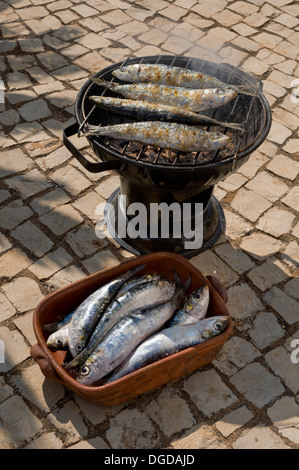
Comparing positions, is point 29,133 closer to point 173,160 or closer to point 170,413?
point 173,160

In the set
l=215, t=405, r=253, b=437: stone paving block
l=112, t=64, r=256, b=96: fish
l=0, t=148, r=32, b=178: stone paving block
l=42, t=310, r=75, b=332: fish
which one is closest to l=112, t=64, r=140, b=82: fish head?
l=112, t=64, r=256, b=96: fish

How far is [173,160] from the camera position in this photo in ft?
13.6

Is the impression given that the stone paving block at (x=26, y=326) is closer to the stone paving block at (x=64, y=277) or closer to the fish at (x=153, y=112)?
the stone paving block at (x=64, y=277)

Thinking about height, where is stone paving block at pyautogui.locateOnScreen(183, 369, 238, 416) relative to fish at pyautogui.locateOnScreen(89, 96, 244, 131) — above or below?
below

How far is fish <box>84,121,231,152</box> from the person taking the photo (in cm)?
387

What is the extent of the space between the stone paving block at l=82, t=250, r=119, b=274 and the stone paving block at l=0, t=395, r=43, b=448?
5.17ft

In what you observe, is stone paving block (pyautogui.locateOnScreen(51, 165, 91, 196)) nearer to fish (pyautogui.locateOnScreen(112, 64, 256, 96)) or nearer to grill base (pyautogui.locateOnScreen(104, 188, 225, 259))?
grill base (pyautogui.locateOnScreen(104, 188, 225, 259))

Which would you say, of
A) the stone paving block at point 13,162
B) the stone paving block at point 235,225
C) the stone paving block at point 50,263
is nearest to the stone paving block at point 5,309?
the stone paving block at point 50,263

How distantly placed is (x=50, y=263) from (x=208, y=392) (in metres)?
2.20

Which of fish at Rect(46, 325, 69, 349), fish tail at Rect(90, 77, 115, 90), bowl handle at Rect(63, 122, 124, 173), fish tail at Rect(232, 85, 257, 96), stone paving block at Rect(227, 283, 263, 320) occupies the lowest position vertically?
stone paving block at Rect(227, 283, 263, 320)

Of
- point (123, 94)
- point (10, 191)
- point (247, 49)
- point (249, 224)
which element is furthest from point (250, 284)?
point (247, 49)

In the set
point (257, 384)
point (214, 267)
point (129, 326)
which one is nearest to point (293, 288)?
point (214, 267)

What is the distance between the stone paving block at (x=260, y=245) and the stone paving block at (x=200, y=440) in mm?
2109

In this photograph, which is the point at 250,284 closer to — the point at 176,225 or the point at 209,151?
the point at 176,225
